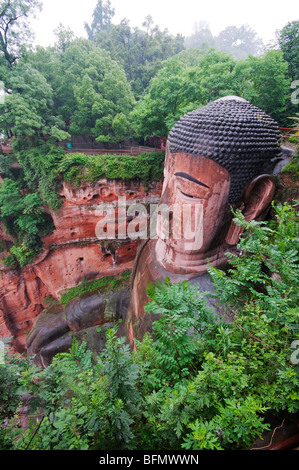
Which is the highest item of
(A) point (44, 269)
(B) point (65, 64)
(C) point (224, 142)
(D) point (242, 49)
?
(D) point (242, 49)

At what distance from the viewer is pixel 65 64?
12273 millimetres

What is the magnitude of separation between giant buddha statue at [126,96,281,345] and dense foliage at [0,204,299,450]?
61.6 inches

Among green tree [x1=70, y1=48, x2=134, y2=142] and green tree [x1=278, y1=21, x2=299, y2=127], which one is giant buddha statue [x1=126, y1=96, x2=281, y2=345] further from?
green tree [x1=70, y1=48, x2=134, y2=142]

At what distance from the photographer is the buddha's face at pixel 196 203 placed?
363cm

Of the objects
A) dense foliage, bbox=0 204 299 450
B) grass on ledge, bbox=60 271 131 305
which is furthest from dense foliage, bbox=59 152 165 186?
dense foliage, bbox=0 204 299 450

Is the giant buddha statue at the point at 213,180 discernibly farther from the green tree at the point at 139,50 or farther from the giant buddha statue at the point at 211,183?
the green tree at the point at 139,50

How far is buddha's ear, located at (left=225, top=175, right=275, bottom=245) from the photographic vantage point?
378 cm

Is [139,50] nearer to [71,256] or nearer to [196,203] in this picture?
[71,256]

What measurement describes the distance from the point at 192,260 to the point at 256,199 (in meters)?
1.60

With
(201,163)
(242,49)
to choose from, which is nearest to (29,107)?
(201,163)

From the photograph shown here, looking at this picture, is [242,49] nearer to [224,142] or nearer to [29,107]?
[29,107]
